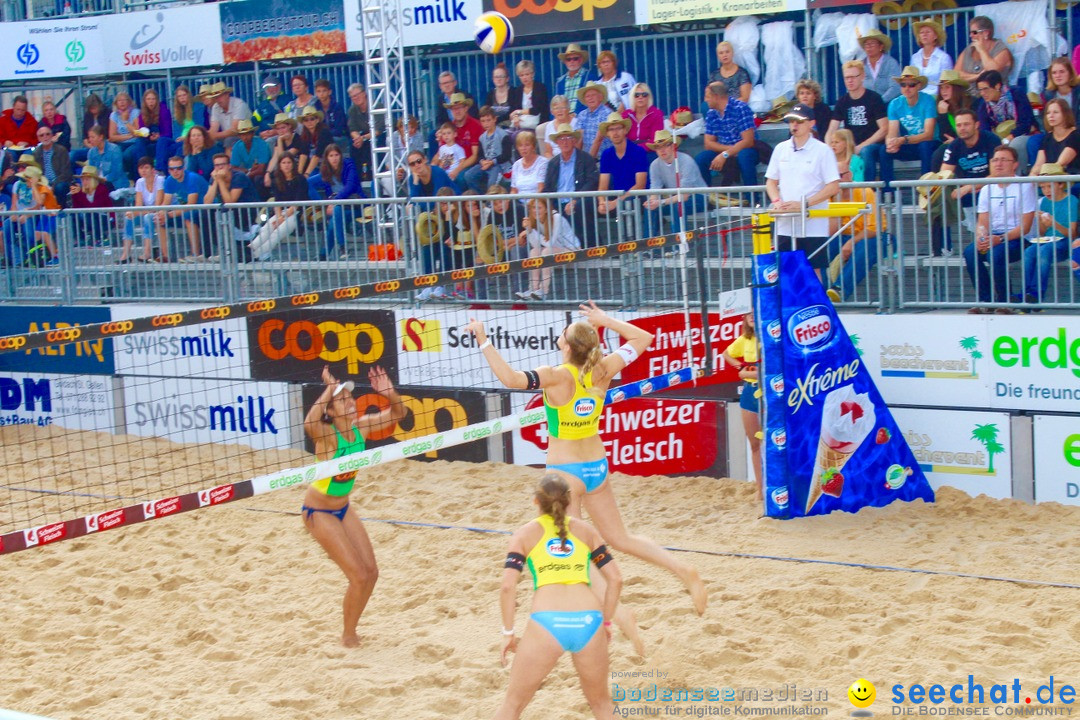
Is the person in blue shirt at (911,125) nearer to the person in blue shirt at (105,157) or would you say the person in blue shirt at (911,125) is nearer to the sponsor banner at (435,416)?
the sponsor banner at (435,416)

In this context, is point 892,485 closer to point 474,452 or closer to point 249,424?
point 474,452

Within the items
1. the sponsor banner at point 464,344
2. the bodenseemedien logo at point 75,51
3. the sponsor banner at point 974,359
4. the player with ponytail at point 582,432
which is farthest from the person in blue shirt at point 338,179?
the player with ponytail at point 582,432

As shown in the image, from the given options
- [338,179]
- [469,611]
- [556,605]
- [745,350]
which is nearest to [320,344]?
[338,179]

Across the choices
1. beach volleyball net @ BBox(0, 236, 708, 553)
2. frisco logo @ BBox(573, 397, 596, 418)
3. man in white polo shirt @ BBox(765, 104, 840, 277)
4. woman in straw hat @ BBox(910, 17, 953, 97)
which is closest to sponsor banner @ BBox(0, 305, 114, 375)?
beach volleyball net @ BBox(0, 236, 708, 553)

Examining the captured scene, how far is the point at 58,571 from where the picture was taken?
344 inches

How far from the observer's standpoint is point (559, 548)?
5.29 m

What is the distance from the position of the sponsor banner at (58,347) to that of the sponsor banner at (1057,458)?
8.76 metres

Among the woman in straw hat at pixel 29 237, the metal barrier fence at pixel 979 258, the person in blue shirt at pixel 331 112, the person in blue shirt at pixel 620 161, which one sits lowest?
the metal barrier fence at pixel 979 258

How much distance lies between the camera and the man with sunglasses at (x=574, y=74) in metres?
12.4

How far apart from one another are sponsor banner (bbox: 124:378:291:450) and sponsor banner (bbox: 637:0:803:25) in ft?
15.9

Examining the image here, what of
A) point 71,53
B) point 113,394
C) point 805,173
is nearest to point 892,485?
point 805,173

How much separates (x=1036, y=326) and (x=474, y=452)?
4801mm

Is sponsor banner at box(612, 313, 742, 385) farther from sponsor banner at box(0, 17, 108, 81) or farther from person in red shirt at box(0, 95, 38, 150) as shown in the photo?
person in red shirt at box(0, 95, 38, 150)

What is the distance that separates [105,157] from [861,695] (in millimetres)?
11762
